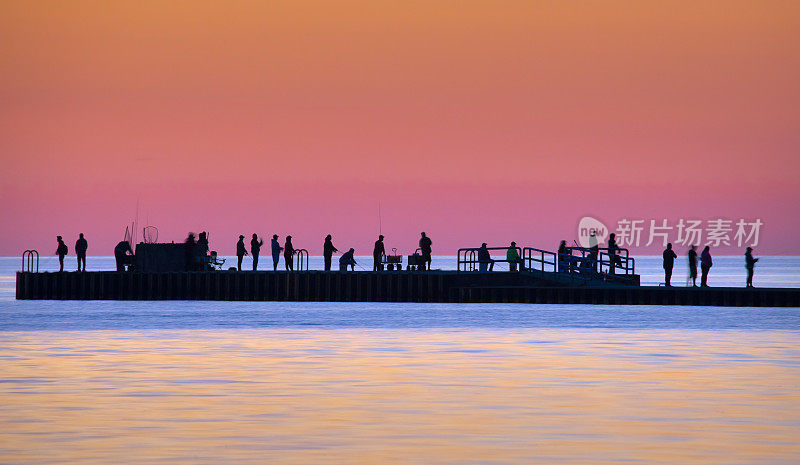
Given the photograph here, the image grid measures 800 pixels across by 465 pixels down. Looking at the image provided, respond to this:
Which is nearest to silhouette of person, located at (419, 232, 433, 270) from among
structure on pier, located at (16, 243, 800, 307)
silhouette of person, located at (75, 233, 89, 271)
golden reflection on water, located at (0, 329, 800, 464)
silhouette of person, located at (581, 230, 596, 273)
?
structure on pier, located at (16, 243, 800, 307)

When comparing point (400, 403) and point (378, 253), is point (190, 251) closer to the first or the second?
point (378, 253)

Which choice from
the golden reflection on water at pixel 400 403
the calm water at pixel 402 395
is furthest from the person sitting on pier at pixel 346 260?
the golden reflection on water at pixel 400 403

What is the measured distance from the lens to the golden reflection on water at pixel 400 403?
1341cm

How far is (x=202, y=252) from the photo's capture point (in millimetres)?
54594

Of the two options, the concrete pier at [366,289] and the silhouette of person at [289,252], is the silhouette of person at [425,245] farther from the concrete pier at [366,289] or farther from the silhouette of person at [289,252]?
the silhouette of person at [289,252]

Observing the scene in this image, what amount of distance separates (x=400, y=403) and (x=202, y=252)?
1492 inches

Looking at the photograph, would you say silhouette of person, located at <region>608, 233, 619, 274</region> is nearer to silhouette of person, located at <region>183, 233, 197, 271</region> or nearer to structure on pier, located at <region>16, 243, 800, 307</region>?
structure on pier, located at <region>16, 243, 800, 307</region>

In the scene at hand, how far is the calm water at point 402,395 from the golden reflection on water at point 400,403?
1.3 inches

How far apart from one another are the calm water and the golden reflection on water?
34mm

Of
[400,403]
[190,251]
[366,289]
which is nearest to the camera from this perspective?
[400,403]

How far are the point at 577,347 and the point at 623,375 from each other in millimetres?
7177

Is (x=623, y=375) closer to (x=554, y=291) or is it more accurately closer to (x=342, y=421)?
(x=342, y=421)

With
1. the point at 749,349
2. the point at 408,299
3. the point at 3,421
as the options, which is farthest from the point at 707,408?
the point at 408,299

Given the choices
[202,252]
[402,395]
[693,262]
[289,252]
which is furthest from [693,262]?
[402,395]
